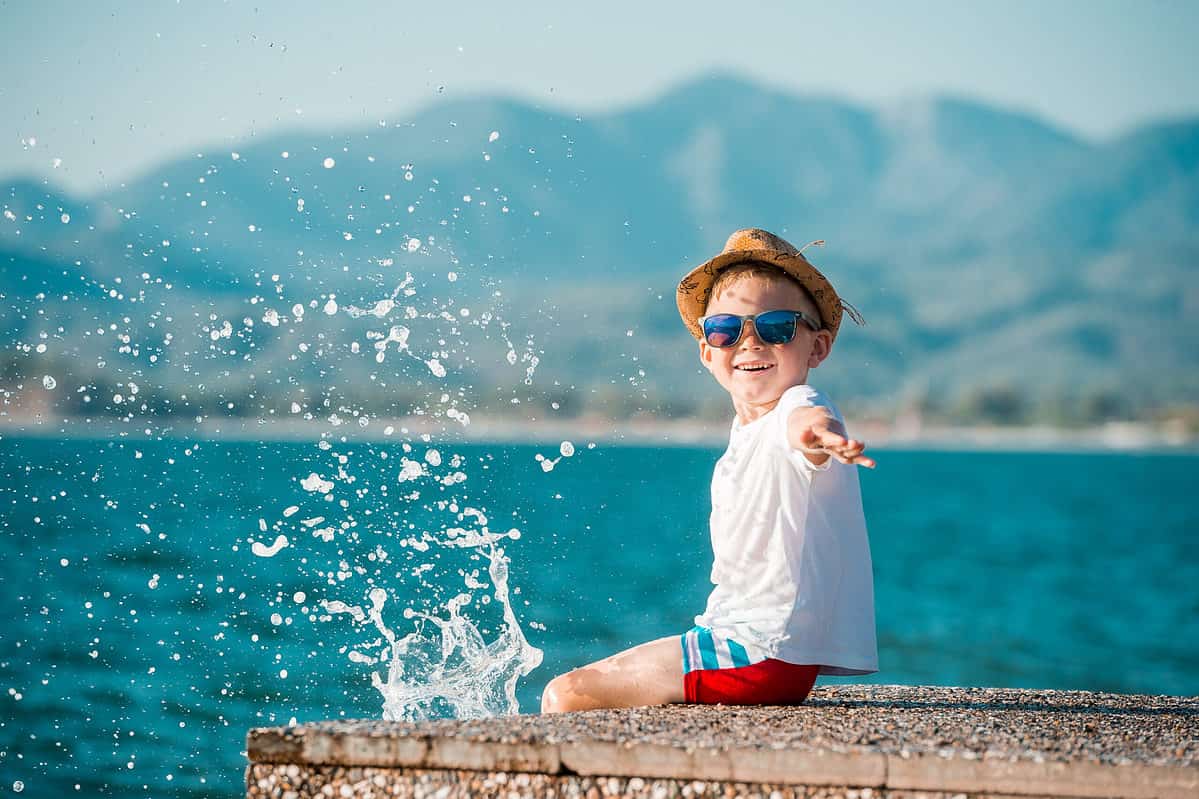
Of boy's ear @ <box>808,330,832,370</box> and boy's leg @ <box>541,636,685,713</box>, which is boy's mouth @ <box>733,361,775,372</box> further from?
boy's leg @ <box>541,636,685,713</box>

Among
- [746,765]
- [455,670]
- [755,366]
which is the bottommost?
[746,765]

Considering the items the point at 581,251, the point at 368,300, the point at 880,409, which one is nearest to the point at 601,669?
the point at 581,251

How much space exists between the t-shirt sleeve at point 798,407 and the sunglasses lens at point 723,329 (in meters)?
0.41

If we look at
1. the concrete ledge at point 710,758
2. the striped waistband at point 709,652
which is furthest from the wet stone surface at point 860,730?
the striped waistband at point 709,652

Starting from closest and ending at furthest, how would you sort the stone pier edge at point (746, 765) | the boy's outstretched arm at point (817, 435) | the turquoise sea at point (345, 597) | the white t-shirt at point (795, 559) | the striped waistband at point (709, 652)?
the stone pier edge at point (746, 765) → the boy's outstretched arm at point (817, 435) → the white t-shirt at point (795, 559) → the striped waistband at point (709, 652) → the turquoise sea at point (345, 597)

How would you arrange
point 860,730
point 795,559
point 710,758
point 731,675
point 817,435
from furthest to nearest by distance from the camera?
1. point 731,675
2. point 795,559
3. point 817,435
4. point 860,730
5. point 710,758

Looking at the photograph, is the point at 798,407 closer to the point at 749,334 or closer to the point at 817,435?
the point at 817,435

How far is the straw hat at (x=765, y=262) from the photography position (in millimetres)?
5375

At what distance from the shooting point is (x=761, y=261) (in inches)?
214

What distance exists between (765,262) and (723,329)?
30 cm

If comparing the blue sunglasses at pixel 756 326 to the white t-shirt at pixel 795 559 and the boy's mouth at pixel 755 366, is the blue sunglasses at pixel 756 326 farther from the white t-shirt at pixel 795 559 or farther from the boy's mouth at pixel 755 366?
the white t-shirt at pixel 795 559

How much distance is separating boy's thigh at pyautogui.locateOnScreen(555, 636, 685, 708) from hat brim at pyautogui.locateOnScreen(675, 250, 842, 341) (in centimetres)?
128

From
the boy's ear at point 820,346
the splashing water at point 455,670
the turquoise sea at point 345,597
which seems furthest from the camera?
the turquoise sea at point 345,597

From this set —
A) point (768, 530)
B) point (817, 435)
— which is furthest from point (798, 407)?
point (768, 530)
